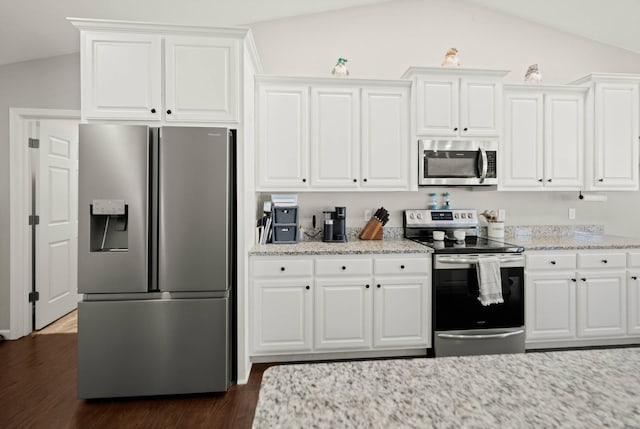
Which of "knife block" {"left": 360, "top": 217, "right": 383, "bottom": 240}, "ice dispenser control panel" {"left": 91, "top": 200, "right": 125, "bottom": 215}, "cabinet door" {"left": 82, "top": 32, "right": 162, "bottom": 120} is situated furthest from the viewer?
"knife block" {"left": 360, "top": 217, "right": 383, "bottom": 240}

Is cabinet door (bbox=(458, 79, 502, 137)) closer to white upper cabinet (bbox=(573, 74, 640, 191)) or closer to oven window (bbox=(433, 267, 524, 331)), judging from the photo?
white upper cabinet (bbox=(573, 74, 640, 191))

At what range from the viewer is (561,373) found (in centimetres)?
74

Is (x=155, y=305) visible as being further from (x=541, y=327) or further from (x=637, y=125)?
(x=637, y=125)

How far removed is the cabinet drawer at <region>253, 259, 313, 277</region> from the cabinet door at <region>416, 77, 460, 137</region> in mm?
1542

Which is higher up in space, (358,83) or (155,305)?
(358,83)

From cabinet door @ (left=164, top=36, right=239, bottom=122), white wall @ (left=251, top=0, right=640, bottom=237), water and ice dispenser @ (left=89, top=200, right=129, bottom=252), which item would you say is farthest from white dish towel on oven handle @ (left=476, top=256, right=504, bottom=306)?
water and ice dispenser @ (left=89, top=200, right=129, bottom=252)

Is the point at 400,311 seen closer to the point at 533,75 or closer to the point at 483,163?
the point at 483,163

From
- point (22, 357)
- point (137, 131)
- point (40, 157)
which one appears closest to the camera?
point (137, 131)

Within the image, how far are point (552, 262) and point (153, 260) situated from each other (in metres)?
3.08

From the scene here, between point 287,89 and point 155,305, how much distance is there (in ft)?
6.48

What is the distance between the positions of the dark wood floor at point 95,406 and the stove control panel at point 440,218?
1914mm

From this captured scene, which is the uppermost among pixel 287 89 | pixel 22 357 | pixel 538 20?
pixel 538 20

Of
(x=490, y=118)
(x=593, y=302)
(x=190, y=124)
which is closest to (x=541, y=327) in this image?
(x=593, y=302)

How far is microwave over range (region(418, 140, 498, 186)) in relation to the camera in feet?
9.83
